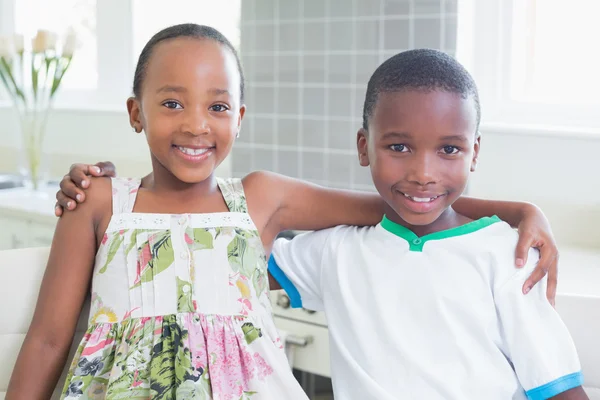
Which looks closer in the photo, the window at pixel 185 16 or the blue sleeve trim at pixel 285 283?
the blue sleeve trim at pixel 285 283

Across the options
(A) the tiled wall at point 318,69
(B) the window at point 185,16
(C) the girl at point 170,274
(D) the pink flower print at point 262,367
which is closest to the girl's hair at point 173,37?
(C) the girl at point 170,274

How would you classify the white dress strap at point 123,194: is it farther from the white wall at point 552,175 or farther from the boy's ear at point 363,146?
the white wall at point 552,175

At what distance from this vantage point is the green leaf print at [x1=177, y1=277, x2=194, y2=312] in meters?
1.17

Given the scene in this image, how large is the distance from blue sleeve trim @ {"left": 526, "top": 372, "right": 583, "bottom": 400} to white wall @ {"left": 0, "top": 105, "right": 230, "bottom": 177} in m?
2.22

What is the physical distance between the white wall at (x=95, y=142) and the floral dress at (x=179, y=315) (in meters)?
1.91

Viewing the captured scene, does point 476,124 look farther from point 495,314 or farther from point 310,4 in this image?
point 310,4

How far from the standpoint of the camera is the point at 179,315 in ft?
3.81

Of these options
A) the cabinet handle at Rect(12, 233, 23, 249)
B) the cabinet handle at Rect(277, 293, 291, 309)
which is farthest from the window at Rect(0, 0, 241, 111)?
the cabinet handle at Rect(277, 293, 291, 309)

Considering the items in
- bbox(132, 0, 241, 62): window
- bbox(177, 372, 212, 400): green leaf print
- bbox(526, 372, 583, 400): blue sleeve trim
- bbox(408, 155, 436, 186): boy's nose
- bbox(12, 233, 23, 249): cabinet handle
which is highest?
bbox(132, 0, 241, 62): window

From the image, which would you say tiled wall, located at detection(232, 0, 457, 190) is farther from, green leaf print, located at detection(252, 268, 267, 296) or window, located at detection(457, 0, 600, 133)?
green leaf print, located at detection(252, 268, 267, 296)

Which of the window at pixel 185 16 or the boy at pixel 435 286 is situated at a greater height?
the window at pixel 185 16

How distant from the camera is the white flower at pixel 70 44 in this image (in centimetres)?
291

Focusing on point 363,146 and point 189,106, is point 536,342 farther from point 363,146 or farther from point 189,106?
point 189,106

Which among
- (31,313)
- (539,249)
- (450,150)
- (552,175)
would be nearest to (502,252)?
(539,249)
